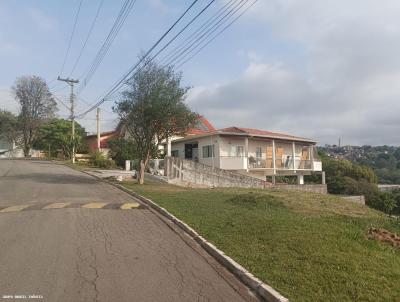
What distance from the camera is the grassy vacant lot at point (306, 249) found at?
21.5ft

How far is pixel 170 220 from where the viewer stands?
1311 cm

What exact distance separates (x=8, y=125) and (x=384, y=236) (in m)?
71.9

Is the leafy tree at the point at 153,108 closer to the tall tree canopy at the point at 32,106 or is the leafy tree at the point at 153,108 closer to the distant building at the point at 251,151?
the distant building at the point at 251,151

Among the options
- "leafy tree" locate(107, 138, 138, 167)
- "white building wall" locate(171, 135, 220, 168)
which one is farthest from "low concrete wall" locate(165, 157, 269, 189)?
"leafy tree" locate(107, 138, 138, 167)

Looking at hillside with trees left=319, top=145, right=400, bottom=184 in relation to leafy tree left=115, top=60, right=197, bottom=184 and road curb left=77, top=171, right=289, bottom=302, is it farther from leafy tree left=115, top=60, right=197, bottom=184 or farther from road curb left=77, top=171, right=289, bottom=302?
road curb left=77, top=171, right=289, bottom=302

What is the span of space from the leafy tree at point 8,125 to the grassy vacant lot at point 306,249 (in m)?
64.2

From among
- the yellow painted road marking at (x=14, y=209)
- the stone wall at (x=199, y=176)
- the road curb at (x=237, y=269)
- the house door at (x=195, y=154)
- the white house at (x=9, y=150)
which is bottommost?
the road curb at (x=237, y=269)

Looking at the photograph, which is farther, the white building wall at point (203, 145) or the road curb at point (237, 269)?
the white building wall at point (203, 145)

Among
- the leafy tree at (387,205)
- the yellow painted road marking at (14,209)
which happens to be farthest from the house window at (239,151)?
the yellow painted road marking at (14,209)

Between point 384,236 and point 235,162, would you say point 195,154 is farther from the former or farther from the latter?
point 384,236

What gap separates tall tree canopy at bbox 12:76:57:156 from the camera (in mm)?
67188

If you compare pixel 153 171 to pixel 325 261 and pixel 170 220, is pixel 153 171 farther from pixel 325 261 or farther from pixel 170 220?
pixel 325 261

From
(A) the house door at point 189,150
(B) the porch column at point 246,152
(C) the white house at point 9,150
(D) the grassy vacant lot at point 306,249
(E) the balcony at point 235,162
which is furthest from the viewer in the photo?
(C) the white house at point 9,150

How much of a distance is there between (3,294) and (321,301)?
4.35 m
